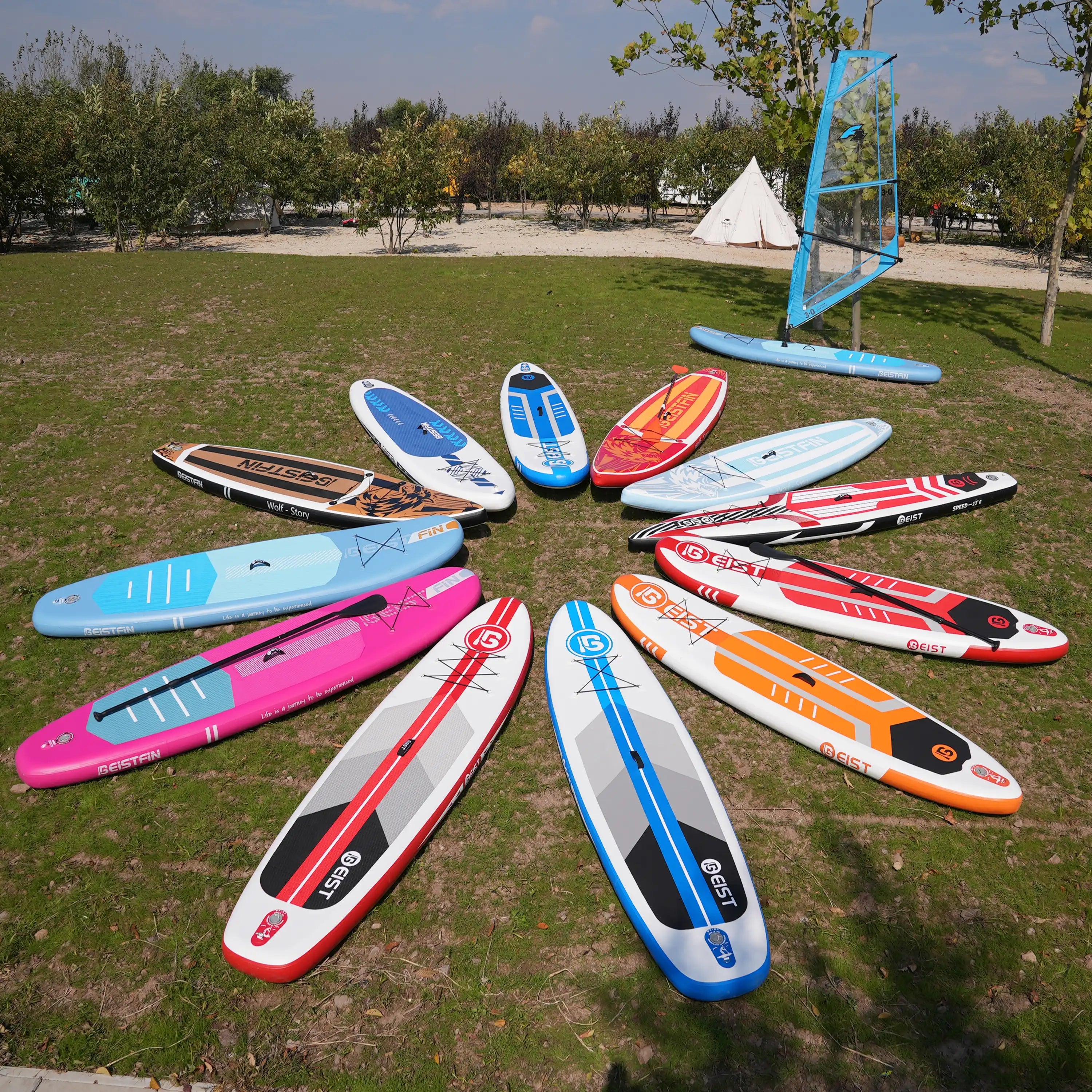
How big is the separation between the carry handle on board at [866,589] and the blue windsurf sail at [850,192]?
18.5 ft

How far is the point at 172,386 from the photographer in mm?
9797

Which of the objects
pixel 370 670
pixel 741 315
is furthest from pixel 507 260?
pixel 370 670

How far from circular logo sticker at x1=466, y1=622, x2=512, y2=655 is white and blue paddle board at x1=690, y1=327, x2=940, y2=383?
7170 millimetres

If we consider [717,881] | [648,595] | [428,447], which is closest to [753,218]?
[428,447]

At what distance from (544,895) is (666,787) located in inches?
38.9

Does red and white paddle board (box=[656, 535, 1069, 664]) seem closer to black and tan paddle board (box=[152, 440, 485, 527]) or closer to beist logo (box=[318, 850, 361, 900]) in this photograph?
black and tan paddle board (box=[152, 440, 485, 527])

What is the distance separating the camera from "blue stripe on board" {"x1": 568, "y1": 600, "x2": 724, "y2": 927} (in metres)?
3.92

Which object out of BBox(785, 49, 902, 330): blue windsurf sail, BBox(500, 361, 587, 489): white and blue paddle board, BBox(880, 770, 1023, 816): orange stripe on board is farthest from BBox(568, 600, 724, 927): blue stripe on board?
BBox(785, 49, 902, 330): blue windsurf sail

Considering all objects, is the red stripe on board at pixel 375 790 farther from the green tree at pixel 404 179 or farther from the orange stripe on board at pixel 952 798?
the green tree at pixel 404 179

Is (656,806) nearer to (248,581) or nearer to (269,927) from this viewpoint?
(269,927)

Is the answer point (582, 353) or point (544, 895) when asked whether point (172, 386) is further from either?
point (544, 895)

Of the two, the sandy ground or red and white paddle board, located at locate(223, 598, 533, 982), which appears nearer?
red and white paddle board, located at locate(223, 598, 533, 982)

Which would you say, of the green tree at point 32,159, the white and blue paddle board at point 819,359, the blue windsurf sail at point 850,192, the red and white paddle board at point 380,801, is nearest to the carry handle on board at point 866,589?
the red and white paddle board at point 380,801

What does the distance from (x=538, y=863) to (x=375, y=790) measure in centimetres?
109
